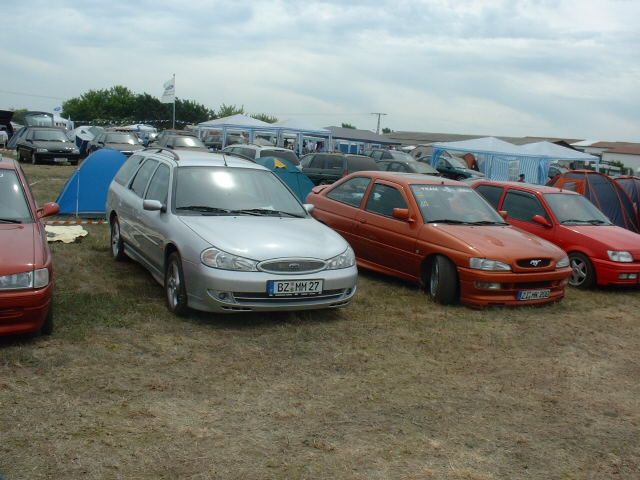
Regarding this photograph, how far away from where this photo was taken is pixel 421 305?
745 cm

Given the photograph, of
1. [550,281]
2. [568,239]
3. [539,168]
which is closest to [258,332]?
[550,281]

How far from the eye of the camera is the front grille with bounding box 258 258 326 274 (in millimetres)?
5990

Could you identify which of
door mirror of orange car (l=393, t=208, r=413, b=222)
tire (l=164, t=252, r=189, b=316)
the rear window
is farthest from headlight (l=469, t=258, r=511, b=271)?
the rear window

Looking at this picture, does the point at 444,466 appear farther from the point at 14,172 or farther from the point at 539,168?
the point at 539,168

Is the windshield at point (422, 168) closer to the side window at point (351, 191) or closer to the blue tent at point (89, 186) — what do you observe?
the blue tent at point (89, 186)

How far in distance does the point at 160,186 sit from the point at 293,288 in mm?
2287

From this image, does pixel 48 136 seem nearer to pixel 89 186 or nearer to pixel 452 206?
pixel 89 186

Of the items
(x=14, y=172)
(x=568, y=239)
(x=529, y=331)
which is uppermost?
(x=14, y=172)

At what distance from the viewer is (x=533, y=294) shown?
24.9 ft

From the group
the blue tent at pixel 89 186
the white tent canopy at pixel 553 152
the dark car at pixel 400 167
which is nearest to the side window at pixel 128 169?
the blue tent at pixel 89 186

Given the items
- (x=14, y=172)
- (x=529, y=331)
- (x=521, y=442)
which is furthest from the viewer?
(x=529, y=331)

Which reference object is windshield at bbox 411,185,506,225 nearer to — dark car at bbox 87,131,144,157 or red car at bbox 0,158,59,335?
red car at bbox 0,158,59,335

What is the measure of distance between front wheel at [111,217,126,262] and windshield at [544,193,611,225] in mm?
6189

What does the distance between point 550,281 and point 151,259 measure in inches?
181
